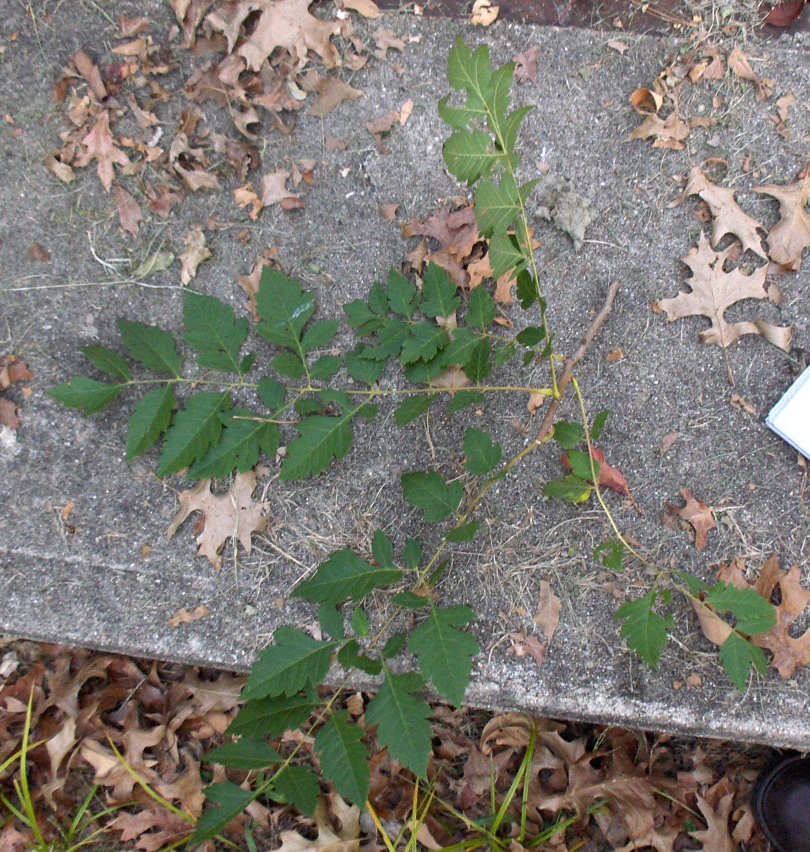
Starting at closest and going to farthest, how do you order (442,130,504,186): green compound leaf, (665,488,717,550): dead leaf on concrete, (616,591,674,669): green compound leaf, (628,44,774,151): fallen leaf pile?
1. (442,130,504,186): green compound leaf
2. (616,591,674,669): green compound leaf
3. (665,488,717,550): dead leaf on concrete
4. (628,44,774,151): fallen leaf pile

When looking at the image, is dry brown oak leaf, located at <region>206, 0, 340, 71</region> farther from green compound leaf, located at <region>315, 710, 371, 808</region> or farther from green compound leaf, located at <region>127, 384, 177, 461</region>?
green compound leaf, located at <region>315, 710, 371, 808</region>

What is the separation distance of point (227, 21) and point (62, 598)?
206 centimetres

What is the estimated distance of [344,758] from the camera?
5.70 feet

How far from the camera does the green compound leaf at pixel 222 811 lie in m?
1.71

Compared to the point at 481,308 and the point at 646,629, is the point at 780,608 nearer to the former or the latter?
the point at 646,629

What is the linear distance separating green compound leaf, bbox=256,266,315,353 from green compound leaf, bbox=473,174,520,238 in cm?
62

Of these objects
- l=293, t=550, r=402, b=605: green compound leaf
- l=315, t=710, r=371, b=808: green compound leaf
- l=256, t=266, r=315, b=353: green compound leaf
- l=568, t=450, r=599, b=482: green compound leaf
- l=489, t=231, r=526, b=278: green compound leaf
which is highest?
l=489, t=231, r=526, b=278: green compound leaf

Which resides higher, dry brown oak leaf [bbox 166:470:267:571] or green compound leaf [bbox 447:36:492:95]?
green compound leaf [bbox 447:36:492:95]

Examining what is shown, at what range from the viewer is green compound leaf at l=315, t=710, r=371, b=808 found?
170 centimetres

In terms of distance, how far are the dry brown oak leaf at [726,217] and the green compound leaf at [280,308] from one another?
4.57ft

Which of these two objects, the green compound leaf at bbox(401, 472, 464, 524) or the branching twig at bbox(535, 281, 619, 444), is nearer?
the green compound leaf at bbox(401, 472, 464, 524)

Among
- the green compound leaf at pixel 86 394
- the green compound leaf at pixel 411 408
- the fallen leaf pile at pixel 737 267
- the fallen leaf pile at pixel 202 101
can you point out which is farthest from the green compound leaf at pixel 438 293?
the green compound leaf at pixel 86 394

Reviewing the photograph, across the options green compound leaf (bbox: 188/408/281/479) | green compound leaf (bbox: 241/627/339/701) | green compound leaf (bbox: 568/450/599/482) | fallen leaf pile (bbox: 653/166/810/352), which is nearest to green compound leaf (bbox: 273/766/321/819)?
green compound leaf (bbox: 241/627/339/701)

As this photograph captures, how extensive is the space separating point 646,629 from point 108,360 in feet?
5.83
